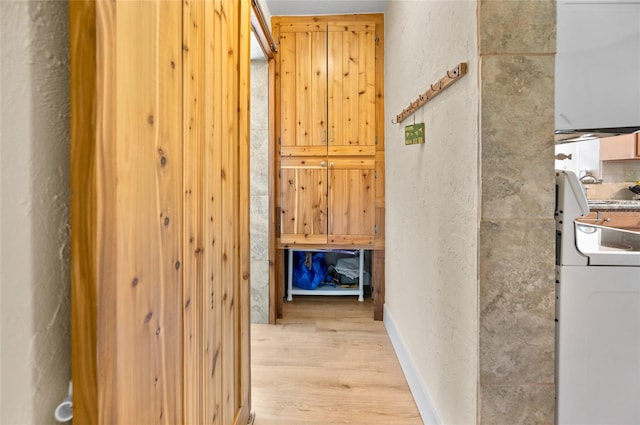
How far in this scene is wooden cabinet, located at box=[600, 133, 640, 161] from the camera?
11.3ft

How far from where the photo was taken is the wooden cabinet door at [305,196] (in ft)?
9.70

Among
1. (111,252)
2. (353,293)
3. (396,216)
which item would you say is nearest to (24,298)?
(111,252)

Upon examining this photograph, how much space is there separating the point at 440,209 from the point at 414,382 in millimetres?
1018

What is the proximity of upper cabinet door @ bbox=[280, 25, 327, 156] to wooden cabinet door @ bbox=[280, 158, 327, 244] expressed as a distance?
11 centimetres

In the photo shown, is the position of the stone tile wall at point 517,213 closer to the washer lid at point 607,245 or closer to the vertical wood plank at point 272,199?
the washer lid at point 607,245

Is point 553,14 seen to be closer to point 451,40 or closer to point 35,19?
point 451,40

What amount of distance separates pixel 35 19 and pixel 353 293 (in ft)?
10.2

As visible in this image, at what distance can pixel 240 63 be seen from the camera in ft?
4.70

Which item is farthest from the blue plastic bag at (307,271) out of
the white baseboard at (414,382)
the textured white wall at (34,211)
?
the textured white wall at (34,211)

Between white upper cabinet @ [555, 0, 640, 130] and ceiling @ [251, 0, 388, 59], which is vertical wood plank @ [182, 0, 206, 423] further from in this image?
ceiling @ [251, 0, 388, 59]

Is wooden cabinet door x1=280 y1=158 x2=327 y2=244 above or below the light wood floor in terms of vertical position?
above

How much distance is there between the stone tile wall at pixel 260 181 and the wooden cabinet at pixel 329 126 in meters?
0.13

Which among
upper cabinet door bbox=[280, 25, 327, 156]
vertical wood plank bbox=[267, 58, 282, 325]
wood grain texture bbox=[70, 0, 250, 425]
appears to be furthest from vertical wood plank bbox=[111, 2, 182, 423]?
upper cabinet door bbox=[280, 25, 327, 156]

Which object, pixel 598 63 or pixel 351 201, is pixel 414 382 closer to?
pixel 351 201
